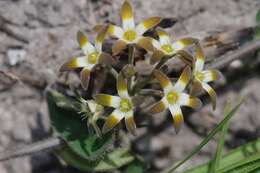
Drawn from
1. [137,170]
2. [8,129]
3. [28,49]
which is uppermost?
[28,49]

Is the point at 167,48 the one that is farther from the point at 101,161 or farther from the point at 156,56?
the point at 101,161

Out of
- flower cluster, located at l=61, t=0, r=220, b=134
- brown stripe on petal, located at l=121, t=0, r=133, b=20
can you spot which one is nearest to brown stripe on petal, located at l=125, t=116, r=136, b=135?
flower cluster, located at l=61, t=0, r=220, b=134

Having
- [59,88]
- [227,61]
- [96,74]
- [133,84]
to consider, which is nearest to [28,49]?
[59,88]

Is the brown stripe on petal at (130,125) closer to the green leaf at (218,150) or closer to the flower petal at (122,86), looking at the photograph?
the flower petal at (122,86)

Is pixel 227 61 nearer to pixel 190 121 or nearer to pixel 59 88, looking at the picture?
pixel 190 121

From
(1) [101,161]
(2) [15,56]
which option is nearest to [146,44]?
(1) [101,161]

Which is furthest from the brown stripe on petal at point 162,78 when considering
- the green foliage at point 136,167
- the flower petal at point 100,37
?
the green foliage at point 136,167
